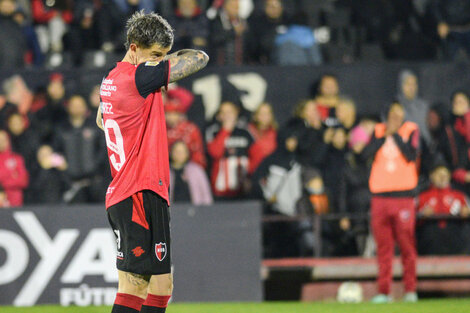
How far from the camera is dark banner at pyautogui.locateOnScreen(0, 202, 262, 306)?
902 centimetres

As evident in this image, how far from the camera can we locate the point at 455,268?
32.3 feet

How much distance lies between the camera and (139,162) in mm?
4676

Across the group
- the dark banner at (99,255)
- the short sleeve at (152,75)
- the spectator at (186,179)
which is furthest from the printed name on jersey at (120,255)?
the spectator at (186,179)

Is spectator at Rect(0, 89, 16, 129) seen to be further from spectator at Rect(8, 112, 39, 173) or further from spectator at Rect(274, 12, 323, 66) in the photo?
spectator at Rect(274, 12, 323, 66)

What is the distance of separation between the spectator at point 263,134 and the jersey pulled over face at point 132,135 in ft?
19.6

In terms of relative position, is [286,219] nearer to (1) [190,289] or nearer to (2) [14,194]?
(1) [190,289]

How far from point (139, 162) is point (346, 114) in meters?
6.64

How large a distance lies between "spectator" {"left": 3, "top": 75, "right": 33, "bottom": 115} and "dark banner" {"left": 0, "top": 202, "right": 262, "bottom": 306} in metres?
2.41

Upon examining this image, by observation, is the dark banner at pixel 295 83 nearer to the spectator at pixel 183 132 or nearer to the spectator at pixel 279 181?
the spectator at pixel 183 132

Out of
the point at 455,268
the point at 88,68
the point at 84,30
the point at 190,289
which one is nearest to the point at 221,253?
the point at 190,289

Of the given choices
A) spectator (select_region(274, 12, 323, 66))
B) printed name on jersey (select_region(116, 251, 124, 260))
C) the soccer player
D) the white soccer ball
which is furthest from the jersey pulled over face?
spectator (select_region(274, 12, 323, 66))

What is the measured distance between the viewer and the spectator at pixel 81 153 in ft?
34.1

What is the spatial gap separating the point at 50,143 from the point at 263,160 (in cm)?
270

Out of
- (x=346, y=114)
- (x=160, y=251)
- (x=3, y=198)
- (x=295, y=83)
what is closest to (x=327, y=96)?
(x=346, y=114)
